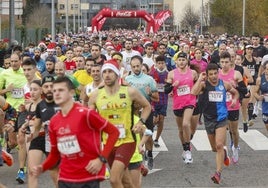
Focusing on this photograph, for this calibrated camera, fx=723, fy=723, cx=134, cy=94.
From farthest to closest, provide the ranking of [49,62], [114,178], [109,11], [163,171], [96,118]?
[109,11], [49,62], [163,171], [114,178], [96,118]

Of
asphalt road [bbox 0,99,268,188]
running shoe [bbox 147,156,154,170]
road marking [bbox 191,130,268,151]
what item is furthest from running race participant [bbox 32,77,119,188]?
road marking [bbox 191,130,268,151]

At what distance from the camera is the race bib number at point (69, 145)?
669cm

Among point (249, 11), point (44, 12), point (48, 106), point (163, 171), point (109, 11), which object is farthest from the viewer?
point (44, 12)

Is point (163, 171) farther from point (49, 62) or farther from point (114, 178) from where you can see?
point (114, 178)

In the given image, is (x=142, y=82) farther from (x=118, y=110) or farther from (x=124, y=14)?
(x=124, y=14)

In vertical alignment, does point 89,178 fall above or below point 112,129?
below

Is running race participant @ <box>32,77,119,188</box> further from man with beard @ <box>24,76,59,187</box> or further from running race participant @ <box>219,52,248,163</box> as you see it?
running race participant @ <box>219,52,248,163</box>

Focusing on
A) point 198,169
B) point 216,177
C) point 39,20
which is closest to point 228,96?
point 198,169

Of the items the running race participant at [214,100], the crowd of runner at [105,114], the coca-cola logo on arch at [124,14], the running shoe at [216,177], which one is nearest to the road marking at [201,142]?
the crowd of runner at [105,114]

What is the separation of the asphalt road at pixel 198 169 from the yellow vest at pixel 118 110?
2302 millimetres

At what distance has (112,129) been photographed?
22.6 feet

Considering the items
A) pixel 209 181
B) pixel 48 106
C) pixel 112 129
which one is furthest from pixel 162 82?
pixel 112 129

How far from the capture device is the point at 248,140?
14.9m

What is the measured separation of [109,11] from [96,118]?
37.6 m
